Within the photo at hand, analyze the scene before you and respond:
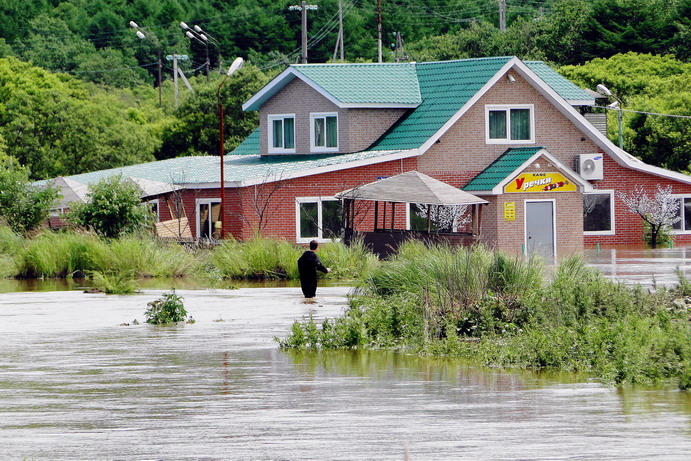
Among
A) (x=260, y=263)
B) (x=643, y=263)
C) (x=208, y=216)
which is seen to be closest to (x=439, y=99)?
(x=208, y=216)

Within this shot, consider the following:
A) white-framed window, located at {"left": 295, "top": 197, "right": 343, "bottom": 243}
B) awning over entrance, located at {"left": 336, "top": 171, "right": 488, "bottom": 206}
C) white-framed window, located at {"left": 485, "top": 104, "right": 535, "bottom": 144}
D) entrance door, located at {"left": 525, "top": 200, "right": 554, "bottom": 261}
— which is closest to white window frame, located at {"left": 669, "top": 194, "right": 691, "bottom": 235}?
entrance door, located at {"left": 525, "top": 200, "right": 554, "bottom": 261}

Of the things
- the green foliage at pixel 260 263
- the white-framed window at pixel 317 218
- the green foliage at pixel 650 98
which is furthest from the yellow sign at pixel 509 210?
the green foliage at pixel 650 98

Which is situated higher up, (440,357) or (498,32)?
(498,32)

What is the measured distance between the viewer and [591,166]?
1893 inches

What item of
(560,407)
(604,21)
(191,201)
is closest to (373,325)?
(560,407)

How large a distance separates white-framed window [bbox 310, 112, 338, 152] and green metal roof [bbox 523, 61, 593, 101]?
8320 mm

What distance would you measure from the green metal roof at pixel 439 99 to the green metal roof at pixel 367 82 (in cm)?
57

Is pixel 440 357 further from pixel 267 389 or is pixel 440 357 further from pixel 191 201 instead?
pixel 191 201

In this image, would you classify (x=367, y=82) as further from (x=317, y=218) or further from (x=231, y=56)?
(x=231, y=56)

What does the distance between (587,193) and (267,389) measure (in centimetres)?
3506

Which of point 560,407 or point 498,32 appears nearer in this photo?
point 560,407

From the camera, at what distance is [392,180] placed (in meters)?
38.8

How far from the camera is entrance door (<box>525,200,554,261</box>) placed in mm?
45625

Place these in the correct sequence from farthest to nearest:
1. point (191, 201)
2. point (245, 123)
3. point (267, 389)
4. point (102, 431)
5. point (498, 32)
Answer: point (498, 32)
point (245, 123)
point (191, 201)
point (267, 389)
point (102, 431)
